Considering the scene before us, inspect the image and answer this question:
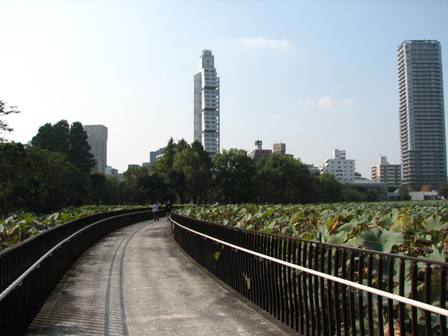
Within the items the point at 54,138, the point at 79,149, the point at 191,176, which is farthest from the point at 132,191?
the point at 54,138

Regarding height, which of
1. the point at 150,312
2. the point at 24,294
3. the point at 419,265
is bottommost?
the point at 150,312

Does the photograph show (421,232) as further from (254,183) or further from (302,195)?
(302,195)

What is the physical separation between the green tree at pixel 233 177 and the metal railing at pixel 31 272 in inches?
4101

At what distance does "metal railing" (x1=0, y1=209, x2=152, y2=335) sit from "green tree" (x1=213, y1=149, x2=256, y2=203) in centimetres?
10418

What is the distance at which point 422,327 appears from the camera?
4.39 meters

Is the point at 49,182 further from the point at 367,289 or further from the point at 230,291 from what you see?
the point at 367,289

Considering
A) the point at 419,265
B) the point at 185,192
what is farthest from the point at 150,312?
the point at 185,192

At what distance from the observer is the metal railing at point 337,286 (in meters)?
4.33

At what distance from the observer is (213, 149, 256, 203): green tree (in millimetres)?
119312

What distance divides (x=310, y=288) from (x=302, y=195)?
412ft

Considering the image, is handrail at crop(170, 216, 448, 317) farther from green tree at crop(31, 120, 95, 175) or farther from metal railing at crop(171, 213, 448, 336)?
green tree at crop(31, 120, 95, 175)

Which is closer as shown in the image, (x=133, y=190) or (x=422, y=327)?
(x=422, y=327)

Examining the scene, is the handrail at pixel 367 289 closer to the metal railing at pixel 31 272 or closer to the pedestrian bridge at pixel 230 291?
→ the pedestrian bridge at pixel 230 291

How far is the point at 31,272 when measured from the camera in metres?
7.70
